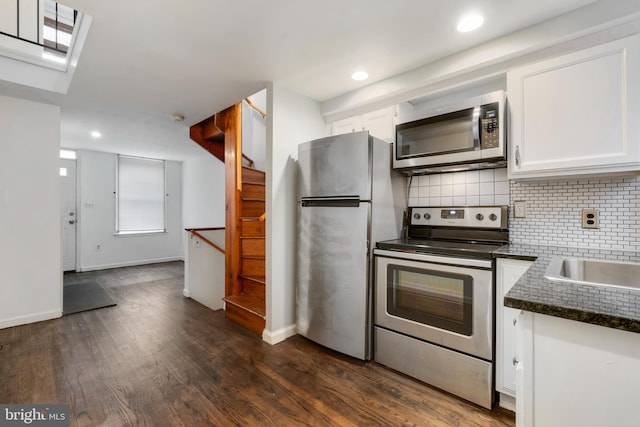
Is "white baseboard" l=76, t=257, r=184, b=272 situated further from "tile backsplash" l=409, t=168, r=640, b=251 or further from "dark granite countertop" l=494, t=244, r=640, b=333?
"dark granite countertop" l=494, t=244, r=640, b=333

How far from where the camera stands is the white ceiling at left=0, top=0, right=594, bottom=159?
1.57m

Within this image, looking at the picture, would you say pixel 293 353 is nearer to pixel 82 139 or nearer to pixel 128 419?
pixel 128 419

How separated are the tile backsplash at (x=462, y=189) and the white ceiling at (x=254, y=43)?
91 cm

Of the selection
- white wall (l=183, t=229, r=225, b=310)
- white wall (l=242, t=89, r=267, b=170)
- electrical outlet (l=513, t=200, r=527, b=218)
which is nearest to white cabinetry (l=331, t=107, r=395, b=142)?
electrical outlet (l=513, t=200, r=527, b=218)

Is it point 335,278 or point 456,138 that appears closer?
point 456,138

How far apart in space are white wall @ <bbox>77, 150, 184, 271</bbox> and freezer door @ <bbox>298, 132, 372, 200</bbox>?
514 cm

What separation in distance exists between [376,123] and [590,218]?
1642mm

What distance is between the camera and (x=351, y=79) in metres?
2.41

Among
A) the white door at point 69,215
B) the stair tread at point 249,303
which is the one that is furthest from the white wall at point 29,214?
the white door at point 69,215

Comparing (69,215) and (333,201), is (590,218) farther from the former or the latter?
(69,215)

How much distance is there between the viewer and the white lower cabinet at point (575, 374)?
689mm

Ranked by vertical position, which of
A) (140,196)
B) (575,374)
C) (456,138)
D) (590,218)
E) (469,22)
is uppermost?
(469,22)

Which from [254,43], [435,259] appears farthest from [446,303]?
[254,43]

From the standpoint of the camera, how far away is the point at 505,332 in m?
1.58
